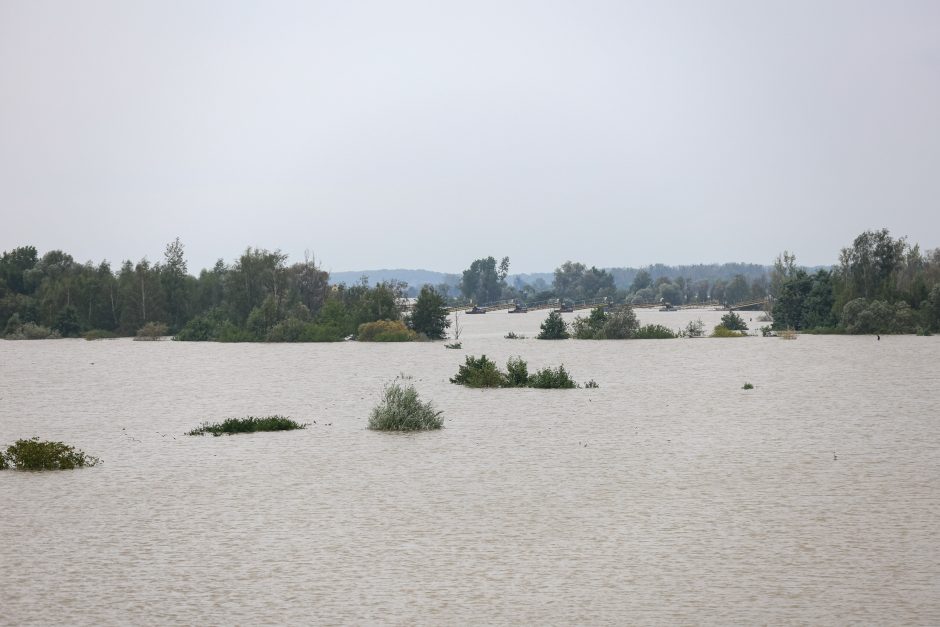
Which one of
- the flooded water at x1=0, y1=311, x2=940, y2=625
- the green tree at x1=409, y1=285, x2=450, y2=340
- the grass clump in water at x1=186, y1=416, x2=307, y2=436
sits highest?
the green tree at x1=409, y1=285, x2=450, y2=340

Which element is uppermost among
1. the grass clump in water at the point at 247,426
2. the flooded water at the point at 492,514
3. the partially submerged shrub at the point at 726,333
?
the partially submerged shrub at the point at 726,333

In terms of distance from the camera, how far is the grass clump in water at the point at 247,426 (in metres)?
25.4

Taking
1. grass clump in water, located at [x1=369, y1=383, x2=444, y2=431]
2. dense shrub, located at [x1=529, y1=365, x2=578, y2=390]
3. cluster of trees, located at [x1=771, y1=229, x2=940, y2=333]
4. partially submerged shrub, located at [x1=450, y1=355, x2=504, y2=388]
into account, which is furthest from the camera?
cluster of trees, located at [x1=771, y1=229, x2=940, y2=333]

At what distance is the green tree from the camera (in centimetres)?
7462

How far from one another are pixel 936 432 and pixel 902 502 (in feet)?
31.6

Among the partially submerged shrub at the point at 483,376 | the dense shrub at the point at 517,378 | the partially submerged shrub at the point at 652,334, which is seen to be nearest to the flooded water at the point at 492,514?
the dense shrub at the point at 517,378

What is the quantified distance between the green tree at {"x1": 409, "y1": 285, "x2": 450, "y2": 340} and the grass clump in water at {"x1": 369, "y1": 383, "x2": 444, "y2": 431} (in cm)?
4858

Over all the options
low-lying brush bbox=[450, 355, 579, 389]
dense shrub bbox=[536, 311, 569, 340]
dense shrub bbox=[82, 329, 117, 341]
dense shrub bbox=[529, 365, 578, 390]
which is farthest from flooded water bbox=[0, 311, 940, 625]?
dense shrub bbox=[82, 329, 117, 341]

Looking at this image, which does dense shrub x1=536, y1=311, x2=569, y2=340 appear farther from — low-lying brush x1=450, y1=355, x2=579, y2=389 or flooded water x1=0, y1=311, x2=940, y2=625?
flooded water x1=0, y1=311, x2=940, y2=625

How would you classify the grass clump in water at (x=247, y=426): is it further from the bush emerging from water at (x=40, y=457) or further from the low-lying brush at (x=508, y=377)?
the low-lying brush at (x=508, y=377)

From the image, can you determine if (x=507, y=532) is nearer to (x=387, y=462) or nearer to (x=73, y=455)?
(x=387, y=462)

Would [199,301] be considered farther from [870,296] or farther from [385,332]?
[870,296]

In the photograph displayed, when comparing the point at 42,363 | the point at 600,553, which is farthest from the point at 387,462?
the point at 42,363

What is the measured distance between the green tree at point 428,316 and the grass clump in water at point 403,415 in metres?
48.6
